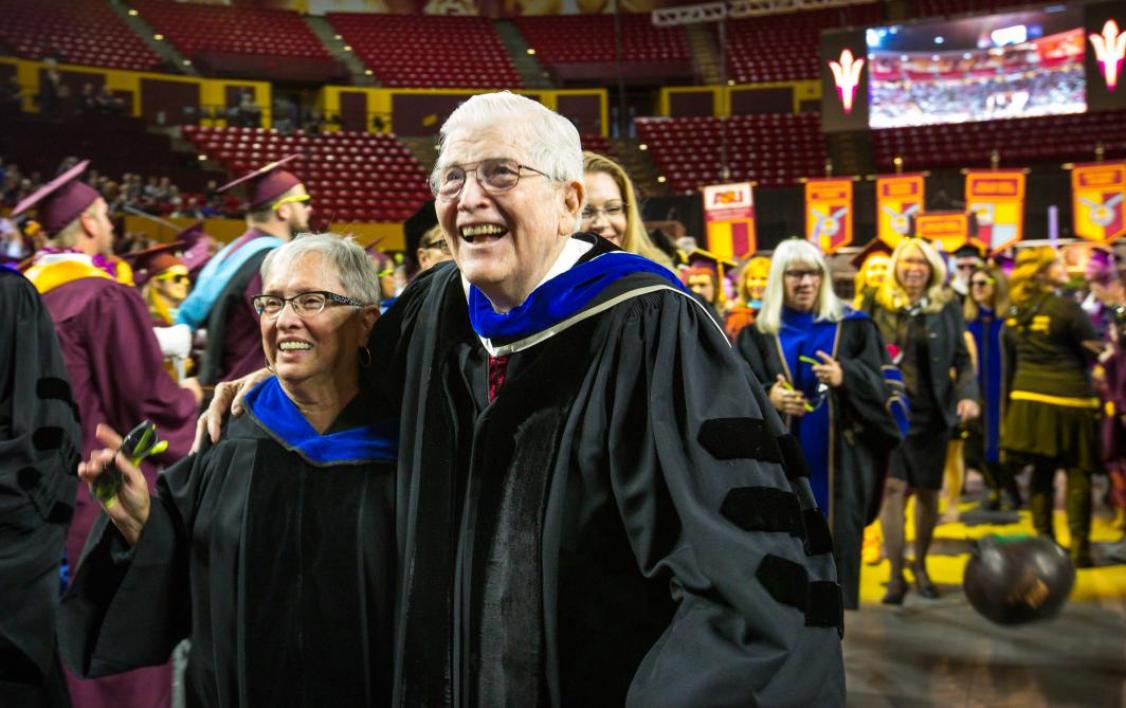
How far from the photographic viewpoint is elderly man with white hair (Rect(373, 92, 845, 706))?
1577mm

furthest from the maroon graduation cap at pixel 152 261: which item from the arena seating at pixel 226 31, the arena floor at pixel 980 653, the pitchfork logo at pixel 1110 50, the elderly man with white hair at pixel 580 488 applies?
the arena seating at pixel 226 31

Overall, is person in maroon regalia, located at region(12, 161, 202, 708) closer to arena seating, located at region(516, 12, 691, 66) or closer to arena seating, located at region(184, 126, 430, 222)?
arena seating, located at region(184, 126, 430, 222)

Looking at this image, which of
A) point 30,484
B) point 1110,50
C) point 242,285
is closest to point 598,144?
point 1110,50

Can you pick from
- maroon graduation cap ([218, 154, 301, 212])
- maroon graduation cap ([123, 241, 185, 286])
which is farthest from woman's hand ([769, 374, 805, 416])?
maroon graduation cap ([123, 241, 185, 286])

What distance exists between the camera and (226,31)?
2728 cm

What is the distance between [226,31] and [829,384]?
2547 centimetres

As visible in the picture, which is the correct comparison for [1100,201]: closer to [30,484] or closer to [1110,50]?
[1110,50]

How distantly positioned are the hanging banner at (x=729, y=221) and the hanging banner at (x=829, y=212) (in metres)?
1.04

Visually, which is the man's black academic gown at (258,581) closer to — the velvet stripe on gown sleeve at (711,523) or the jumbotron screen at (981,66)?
the velvet stripe on gown sleeve at (711,523)

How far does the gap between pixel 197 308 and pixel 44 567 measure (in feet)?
5.10

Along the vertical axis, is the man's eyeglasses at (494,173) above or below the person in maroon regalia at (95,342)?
above

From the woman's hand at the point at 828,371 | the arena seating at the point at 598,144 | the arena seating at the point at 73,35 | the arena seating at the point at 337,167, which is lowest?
the woman's hand at the point at 828,371

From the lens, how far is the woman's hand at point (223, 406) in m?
2.35

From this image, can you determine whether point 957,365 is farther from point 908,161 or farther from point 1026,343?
point 908,161
